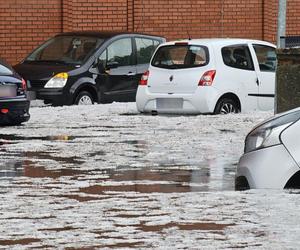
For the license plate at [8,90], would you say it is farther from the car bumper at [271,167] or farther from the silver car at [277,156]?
the car bumper at [271,167]

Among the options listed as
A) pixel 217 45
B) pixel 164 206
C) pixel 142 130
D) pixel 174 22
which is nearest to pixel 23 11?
pixel 174 22

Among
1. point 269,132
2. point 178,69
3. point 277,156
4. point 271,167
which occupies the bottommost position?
point 178,69

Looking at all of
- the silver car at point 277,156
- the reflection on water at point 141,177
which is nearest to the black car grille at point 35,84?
the reflection on water at point 141,177

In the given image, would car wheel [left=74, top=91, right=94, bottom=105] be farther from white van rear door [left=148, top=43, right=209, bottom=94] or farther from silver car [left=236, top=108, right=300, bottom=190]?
silver car [left=236, top=108, right=300, bottom=190]

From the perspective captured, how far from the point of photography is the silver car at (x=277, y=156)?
884 cm

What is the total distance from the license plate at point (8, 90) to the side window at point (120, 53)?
424 cm

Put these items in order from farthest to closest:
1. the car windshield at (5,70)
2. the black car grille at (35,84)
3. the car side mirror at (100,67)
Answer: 1. the car side mirror at (100,67)
2. the black car grille at (35,84)
3. the car windshield at (5,70)

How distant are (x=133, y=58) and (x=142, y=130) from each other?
4810 millimetres

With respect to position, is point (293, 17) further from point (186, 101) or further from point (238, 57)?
point (186, 101)

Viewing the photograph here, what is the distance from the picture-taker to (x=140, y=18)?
Answer: 24.8m

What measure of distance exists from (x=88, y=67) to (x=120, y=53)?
1.12m

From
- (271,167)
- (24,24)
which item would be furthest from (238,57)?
(271,167)

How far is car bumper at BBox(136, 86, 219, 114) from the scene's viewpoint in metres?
16.9

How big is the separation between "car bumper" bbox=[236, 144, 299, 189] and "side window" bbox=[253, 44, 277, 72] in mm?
9006
